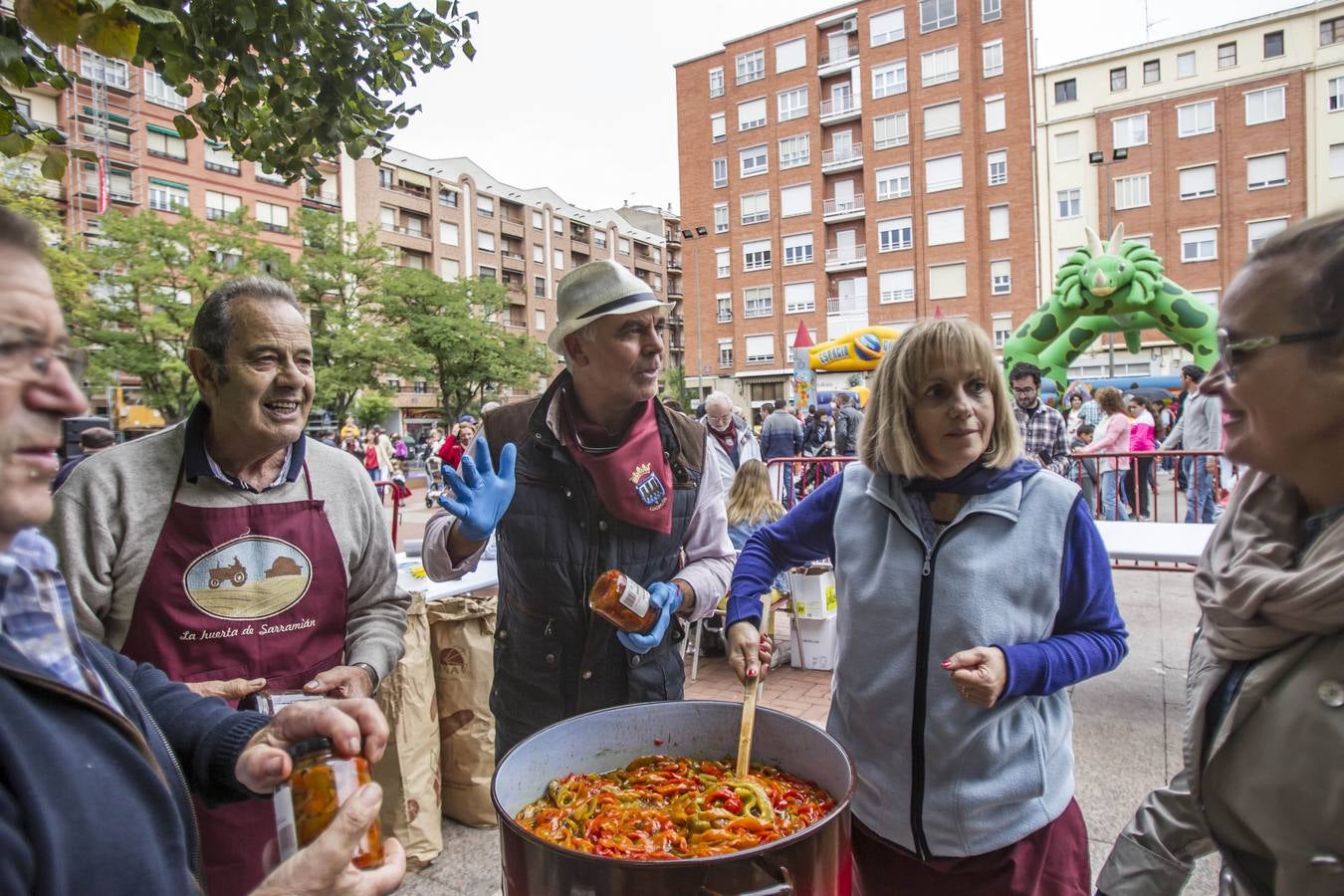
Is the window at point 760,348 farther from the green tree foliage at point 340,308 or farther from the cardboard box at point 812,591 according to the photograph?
the cardboard box at point 812,591

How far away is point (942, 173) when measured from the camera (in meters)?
36.2

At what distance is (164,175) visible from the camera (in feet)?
113

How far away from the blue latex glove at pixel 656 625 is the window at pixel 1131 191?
41.4 m

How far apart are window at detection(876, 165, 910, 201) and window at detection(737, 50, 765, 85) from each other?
9499mm

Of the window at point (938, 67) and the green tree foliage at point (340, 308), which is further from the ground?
the window at point (938, 67)

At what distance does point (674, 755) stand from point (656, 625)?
0.38 metres

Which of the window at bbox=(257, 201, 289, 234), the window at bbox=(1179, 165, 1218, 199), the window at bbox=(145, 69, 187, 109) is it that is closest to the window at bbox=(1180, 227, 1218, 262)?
the window at bbox=(1179, 165, 1218, 199)

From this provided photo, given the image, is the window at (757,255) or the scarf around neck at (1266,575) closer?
the scarf around neck at (1266,575)

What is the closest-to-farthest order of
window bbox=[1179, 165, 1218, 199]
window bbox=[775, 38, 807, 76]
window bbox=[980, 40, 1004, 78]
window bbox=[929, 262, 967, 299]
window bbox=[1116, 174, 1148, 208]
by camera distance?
window bbox=[1179, 165, 1218, 199] < window bbox=[1116, 174, 1148, 208] < window bbox=[980, 40, 1004, 78] < window bbox=[929, 262, 967, 299] < window bbox=[775, 38, 807, 76]

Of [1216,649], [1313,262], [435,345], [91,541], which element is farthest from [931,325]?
[435,345]

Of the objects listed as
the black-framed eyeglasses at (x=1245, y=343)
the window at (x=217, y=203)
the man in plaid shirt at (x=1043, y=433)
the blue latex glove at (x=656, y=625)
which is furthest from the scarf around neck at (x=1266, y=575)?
the window at (x=217, y=203)

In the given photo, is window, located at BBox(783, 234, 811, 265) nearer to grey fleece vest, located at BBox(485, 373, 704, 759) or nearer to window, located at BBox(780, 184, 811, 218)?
window, located at BBox(780, 184, 811, 218)

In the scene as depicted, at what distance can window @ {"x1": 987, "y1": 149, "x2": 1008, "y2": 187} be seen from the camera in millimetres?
34844

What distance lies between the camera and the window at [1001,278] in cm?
3444
